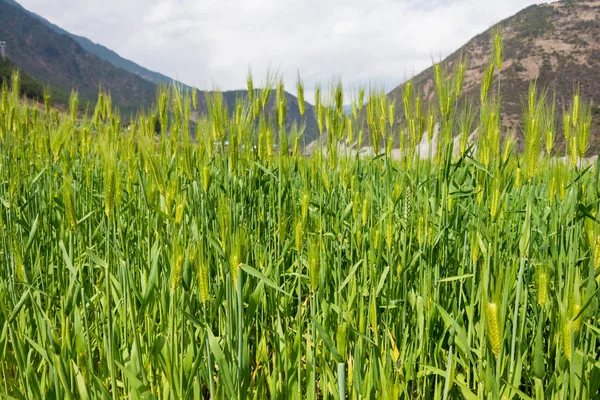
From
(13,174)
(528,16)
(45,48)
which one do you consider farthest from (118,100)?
(13,174)

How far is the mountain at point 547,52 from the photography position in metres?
37.0

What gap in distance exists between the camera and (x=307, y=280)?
66.4 inches

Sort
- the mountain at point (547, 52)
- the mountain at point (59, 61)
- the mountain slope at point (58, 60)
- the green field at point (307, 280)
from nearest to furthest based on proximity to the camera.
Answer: the green field at point (307, 280), the mountain at point (547, 52), the mountain at point (59, 61), the mountain slope at point (58, 60)

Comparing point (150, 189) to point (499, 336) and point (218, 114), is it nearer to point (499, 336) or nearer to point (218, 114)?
point (218, 114)

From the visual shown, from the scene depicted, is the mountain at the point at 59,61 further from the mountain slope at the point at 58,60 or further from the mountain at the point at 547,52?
the mountain at the point at 547,52

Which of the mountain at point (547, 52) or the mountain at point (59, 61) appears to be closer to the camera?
the mountain at point (547, 52)

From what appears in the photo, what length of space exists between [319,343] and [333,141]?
978 millimetres

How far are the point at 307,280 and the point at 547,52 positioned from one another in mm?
52053

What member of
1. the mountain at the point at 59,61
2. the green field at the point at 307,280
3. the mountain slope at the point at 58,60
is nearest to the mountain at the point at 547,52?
the green field at the point at 307,280

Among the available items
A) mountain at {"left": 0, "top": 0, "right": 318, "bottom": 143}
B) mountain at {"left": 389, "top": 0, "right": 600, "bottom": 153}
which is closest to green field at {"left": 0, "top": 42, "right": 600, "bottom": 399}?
mountain at {"left": 389, "top": 0, "right": 600, "bottom": 153}

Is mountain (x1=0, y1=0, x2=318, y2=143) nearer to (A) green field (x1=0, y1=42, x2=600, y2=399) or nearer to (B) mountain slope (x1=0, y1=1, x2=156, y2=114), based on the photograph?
(B) mountain slope (x1=0, y1=1, x2=156, y2=114)

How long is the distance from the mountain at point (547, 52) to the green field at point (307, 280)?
35283 mm

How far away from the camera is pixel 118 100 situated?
134750mm

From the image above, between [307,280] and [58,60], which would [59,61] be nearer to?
[58,60]
